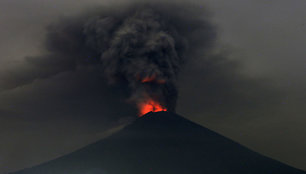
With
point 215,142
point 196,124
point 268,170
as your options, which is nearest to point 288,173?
point 268,170

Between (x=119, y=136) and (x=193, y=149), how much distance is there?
1278cm

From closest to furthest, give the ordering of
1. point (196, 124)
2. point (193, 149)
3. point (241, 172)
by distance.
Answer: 1. point (241, 172)
2. point (193, 149)
3. point (196, 124)

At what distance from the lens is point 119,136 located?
6266 cm

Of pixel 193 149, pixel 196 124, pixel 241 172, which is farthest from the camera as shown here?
pixel 196 124

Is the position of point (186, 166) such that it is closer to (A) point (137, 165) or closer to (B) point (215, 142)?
(A) point (137, 165)

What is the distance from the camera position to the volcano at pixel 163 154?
169 feet

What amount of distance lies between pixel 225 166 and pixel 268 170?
252 inches

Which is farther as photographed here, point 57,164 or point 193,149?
point 193,149

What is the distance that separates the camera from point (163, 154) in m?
56.7

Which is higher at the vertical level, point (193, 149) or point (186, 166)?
point (193, 149)

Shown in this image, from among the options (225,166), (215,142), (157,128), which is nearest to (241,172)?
(225,166)

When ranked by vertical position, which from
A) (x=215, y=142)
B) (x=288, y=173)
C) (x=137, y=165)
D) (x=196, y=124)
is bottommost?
(x=288, y=173)

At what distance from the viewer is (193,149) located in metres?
59.6

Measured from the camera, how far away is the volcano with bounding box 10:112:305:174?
51625 millimetres
